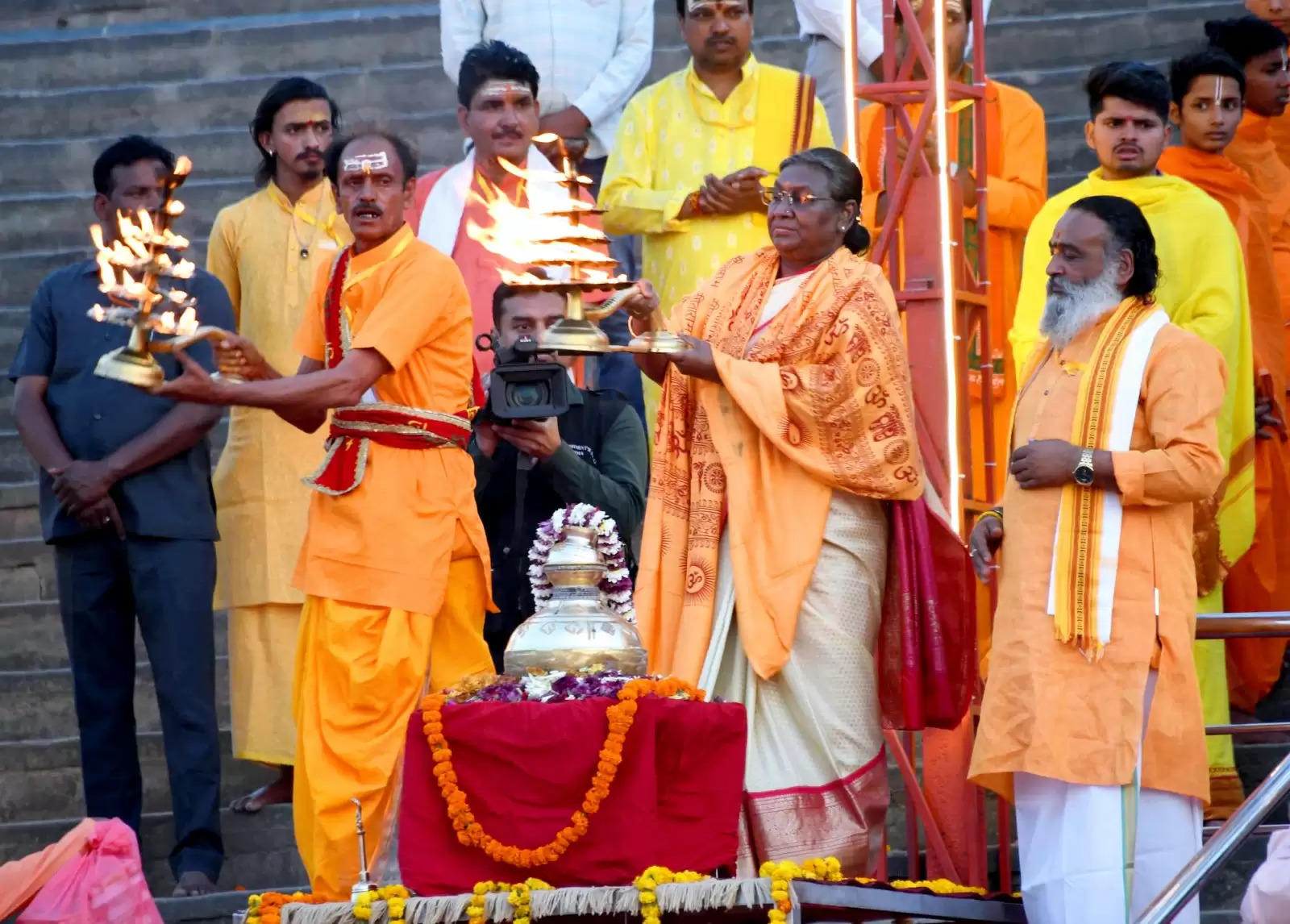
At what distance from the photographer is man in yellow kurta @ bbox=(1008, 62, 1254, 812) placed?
28.0 feet

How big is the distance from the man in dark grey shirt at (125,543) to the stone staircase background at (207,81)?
1.59m

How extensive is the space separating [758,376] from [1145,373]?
1.05 meters

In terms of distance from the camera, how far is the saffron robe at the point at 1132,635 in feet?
22.2

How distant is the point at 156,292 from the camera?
6.41m

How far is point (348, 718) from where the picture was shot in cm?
743

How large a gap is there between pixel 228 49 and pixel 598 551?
6.88 m

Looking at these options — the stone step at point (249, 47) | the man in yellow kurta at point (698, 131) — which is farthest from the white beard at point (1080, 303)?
the stone step at point (249, 47)

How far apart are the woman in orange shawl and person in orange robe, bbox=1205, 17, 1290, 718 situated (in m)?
2.34

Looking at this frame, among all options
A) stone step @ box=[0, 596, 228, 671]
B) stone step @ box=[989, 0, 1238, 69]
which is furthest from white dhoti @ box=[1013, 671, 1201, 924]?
stone step @ box=[989, 0, 1238, 69]

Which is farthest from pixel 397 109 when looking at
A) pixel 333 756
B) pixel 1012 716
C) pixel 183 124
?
pixel 1012 716

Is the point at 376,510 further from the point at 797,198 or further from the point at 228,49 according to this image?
the point at 228,49

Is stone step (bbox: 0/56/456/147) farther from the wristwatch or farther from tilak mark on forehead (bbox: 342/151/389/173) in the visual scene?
the wristwatch

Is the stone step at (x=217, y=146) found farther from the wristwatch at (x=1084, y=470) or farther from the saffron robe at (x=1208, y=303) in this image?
the wristwatch at (x=1084, y=470)

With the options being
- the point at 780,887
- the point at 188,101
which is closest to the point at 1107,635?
the point at 780,887
